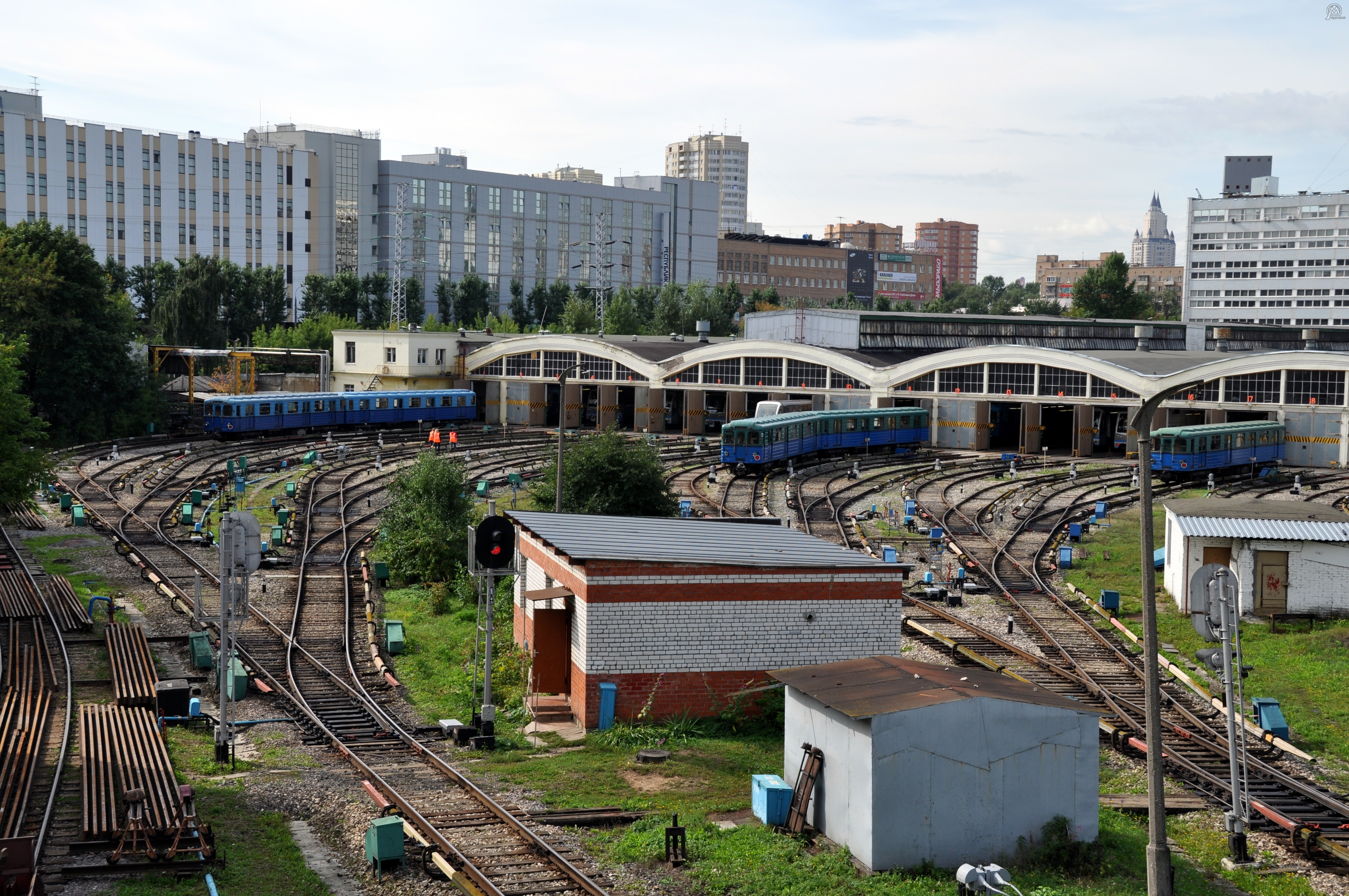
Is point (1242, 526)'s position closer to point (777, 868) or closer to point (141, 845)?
point (777, 868)

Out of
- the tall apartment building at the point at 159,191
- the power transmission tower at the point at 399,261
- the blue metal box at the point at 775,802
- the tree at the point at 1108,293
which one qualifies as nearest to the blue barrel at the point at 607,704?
the blue metal box at the point at 775,802

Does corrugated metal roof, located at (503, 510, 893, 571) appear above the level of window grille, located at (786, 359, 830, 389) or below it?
below

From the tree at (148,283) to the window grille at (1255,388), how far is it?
244ft

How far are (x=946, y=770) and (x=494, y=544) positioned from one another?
842 cm

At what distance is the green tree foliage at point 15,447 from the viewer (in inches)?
1225

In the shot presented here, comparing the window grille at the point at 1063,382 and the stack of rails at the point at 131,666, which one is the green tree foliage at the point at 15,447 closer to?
the stack of rails at the point at 131,666

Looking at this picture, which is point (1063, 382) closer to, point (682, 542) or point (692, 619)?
point (682, 542)

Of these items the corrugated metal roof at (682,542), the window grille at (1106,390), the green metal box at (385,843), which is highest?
the window grille at (1106,390)

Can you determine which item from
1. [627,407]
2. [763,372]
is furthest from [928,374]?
[627,407]

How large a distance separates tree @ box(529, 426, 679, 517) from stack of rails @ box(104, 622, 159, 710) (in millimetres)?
10861

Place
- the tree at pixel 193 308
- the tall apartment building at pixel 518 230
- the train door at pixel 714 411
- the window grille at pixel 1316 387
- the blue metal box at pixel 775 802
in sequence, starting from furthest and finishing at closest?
the tall apartment building at pixel 518 230 < the tree at pixel 193 308 < the train door at pixel 714 411 < the window grille at pixel 1316 387 < the blue metal box at pixel 775 802

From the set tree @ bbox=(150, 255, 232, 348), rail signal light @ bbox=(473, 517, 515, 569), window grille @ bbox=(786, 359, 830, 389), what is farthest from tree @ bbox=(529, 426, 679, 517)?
tree @ bbox=(150, 255, 232, 348)

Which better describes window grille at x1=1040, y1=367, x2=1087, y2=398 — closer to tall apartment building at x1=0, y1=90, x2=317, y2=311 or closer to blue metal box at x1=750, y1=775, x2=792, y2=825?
blue metal box at x1=750, y1=775, x2=792, y2=825

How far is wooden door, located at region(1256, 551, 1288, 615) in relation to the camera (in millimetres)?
28875
